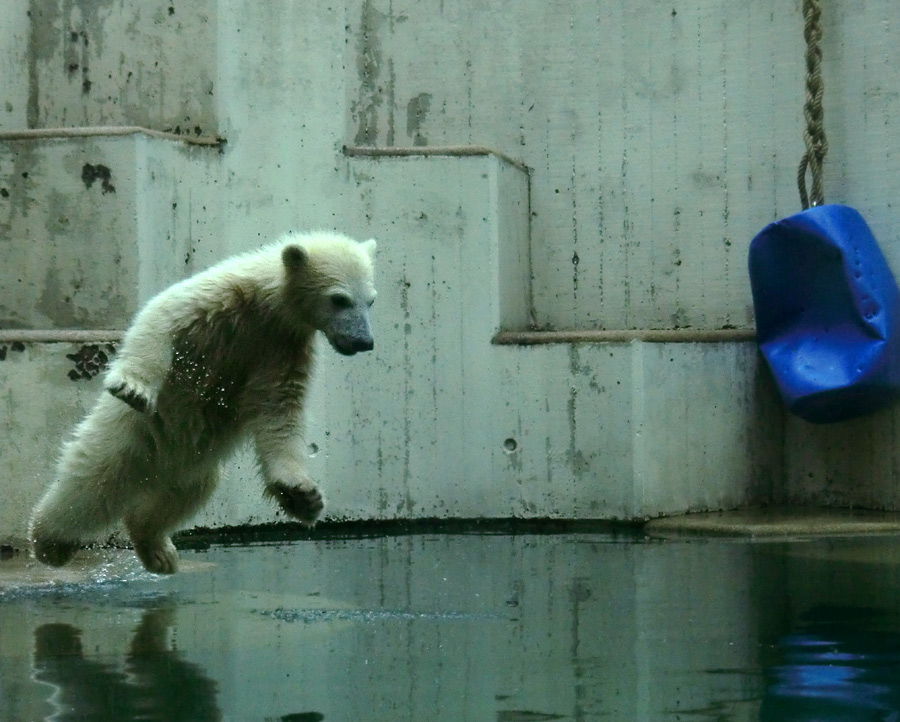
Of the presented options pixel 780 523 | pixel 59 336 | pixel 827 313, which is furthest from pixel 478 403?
pixel 59 336

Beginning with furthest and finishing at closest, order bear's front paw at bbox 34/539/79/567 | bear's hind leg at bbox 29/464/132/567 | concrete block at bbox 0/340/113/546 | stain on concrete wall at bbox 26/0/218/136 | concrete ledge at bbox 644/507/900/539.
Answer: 1. stain on concrete wall at bbox 26/0/218/136
2. concrete ledge at bbox 644/507/900/539
3. concrete block at bbox 0/340/113/546
4. bear's front paw at bbox 34/539/79/567
5. bear's hind leg at bbox 29/464/132/567

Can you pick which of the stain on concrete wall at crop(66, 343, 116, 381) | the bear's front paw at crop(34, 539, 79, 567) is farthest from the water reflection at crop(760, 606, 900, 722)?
the stain on concrete wall at crop(66, 343, 116, 381)

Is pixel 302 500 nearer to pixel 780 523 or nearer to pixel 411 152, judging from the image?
pixel 780 523

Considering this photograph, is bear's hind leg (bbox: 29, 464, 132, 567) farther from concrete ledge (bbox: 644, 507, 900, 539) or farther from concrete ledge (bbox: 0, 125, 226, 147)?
concrete ledge (bbox: 644, 507, 900, 539)

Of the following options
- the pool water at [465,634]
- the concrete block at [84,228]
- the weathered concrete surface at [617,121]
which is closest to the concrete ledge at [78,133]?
the concrete block at [84,228]

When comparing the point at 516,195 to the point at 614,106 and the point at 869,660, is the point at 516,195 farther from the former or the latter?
the point at 869,660

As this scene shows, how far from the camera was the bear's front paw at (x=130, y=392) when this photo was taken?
376 cm

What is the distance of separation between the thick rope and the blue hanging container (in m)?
0.27

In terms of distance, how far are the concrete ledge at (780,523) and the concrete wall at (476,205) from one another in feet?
0.58

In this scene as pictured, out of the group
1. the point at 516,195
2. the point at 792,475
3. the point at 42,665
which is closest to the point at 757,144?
the point at 516,195

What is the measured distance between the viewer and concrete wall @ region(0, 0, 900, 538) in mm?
6176

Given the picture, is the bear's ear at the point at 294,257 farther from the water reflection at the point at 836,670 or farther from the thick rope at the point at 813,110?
the thick rope at the point at 813,110

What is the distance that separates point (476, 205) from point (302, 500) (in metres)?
3.14

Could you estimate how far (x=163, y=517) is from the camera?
4480 mm
